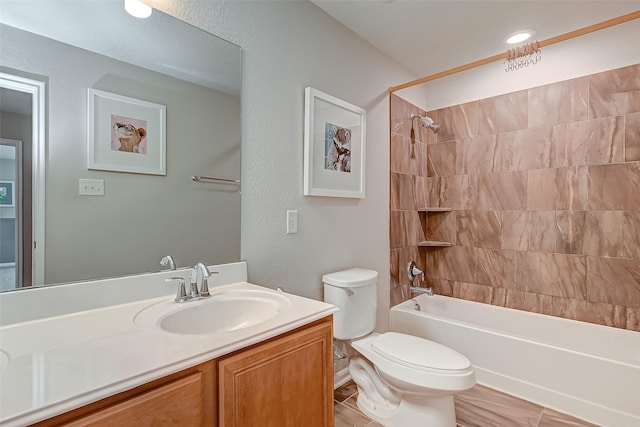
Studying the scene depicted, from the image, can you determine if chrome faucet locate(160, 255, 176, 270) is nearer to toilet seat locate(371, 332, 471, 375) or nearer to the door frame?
the door frame

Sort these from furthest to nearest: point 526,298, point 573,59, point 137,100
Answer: point 526,298 → point 573,59 → point 137,100

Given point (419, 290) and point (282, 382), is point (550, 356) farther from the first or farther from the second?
point (282, 382)

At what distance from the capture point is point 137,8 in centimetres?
117

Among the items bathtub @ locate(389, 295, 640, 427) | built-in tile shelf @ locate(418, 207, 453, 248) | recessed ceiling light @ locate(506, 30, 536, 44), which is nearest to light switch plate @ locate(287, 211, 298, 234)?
bathtub @ locate(389, 295, 640, 427)

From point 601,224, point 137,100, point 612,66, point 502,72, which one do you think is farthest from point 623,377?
point 137,100

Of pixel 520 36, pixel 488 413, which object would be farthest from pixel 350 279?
pixel 520 36

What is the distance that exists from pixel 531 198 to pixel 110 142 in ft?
8.79

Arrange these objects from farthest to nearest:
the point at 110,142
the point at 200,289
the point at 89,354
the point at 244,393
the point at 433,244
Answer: the point at 433,244
the point at 200,289
the point at 110,142
the point at 244,393
the point at 89,354

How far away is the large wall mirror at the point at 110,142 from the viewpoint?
0.95 metres

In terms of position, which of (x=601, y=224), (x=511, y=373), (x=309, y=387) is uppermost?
(x=601, y=224)

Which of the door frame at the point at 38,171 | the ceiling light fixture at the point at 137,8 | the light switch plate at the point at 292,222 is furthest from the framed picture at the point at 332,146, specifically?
the door frame at the point at 38,171

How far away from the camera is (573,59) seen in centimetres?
217

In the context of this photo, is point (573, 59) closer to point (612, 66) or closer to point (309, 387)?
point (612, 66)

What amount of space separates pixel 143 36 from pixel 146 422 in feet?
4.29
